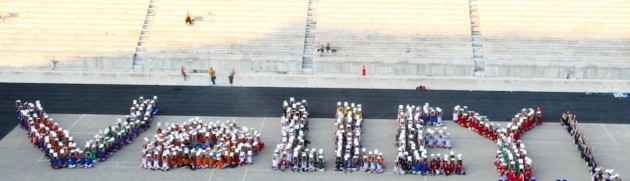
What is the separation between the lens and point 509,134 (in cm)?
3584

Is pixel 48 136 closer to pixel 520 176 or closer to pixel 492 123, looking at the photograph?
pixel 520 176

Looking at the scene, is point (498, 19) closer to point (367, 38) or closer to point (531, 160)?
point (367, 38)

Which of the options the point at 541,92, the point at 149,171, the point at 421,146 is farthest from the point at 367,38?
the point at 149,171

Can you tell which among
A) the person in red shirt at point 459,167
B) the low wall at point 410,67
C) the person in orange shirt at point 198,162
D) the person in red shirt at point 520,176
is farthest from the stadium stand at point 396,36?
the person in red shirt at point 520,176

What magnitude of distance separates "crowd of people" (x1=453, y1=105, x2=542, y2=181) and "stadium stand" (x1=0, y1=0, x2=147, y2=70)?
61.9ft

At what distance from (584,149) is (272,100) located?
48.0ft

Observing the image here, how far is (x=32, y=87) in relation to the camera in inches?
1752

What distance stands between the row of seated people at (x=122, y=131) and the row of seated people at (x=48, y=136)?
0.62 meters

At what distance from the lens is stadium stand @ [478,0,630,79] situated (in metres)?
46.3

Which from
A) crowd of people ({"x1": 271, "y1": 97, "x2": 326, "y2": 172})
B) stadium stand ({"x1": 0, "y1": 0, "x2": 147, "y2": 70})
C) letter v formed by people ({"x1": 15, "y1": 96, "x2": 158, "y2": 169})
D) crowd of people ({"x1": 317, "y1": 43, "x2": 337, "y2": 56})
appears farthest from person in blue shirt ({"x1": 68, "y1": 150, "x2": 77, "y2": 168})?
crowd of people ({"x1": 317, "y1": 43, "x2": 337, "y2": 56})

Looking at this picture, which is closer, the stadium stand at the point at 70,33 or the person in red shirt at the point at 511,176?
the person in red shirt at the point at 511,176

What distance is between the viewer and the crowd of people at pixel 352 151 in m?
32.5

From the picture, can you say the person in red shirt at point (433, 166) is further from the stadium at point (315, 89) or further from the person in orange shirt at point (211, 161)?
the person in orange shirt at point (211, 161)

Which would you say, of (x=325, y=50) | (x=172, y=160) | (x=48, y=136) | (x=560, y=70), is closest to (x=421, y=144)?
(x=172, y=160)
